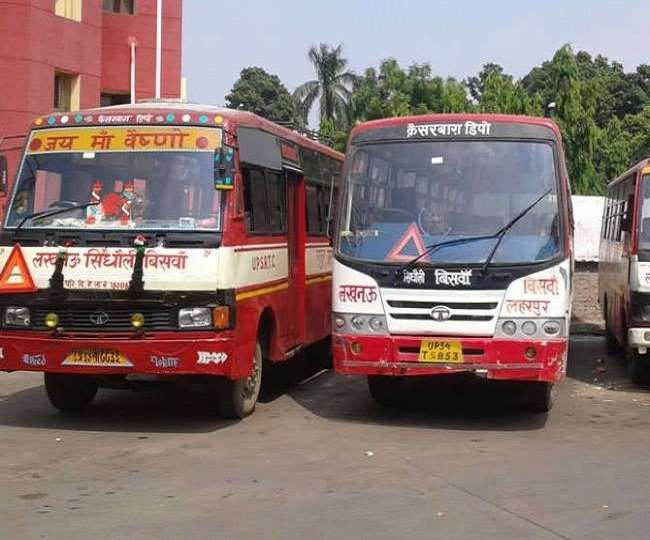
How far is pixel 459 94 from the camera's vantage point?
132 feet

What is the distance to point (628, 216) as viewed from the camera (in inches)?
432

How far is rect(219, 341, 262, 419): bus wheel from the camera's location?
8.83 meters

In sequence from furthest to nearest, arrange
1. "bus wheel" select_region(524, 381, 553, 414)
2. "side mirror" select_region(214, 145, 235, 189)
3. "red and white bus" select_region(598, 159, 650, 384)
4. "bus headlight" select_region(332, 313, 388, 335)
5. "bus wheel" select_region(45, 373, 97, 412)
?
"red and white bus" select_region(598, 159, 650, 384)
"bus wheel" select_region(524, 381, 553, 414)
"bus wheel" select_region(45, 373, 97, 412)
"bus headlight" select_region(332, 313, 388, 335)
"side mirror" select_region(214, 145, 235, 189)

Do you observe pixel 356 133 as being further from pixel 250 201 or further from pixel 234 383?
pixel 234 383

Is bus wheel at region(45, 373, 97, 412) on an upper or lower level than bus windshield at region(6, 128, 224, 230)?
lower

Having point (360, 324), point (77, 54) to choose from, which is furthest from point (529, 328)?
point (77, 54)

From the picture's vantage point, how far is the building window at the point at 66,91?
2911 cm

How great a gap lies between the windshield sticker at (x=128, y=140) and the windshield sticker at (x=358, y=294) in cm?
172

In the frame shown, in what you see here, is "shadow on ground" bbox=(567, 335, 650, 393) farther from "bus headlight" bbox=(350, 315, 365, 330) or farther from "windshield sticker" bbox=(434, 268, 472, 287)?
"bus headlight" bbox=(350, 315, 365, 330)

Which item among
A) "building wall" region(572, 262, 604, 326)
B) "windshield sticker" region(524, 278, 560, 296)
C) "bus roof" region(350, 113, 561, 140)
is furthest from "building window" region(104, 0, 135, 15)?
"windshield sticker" region(524, 278, 560, 296)

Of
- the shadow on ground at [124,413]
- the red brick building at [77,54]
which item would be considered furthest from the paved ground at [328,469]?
the red brick building at [77,54]

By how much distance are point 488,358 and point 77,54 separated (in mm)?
23564

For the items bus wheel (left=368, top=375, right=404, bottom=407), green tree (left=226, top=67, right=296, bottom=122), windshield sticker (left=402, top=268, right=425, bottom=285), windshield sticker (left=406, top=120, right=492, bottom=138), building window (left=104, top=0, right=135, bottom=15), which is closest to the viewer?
windshield sticker (left=402, top=268, right=425, bottom=285)

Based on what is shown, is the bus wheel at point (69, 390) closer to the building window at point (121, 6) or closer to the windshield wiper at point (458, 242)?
the windshield wiper at point (458, 242)
